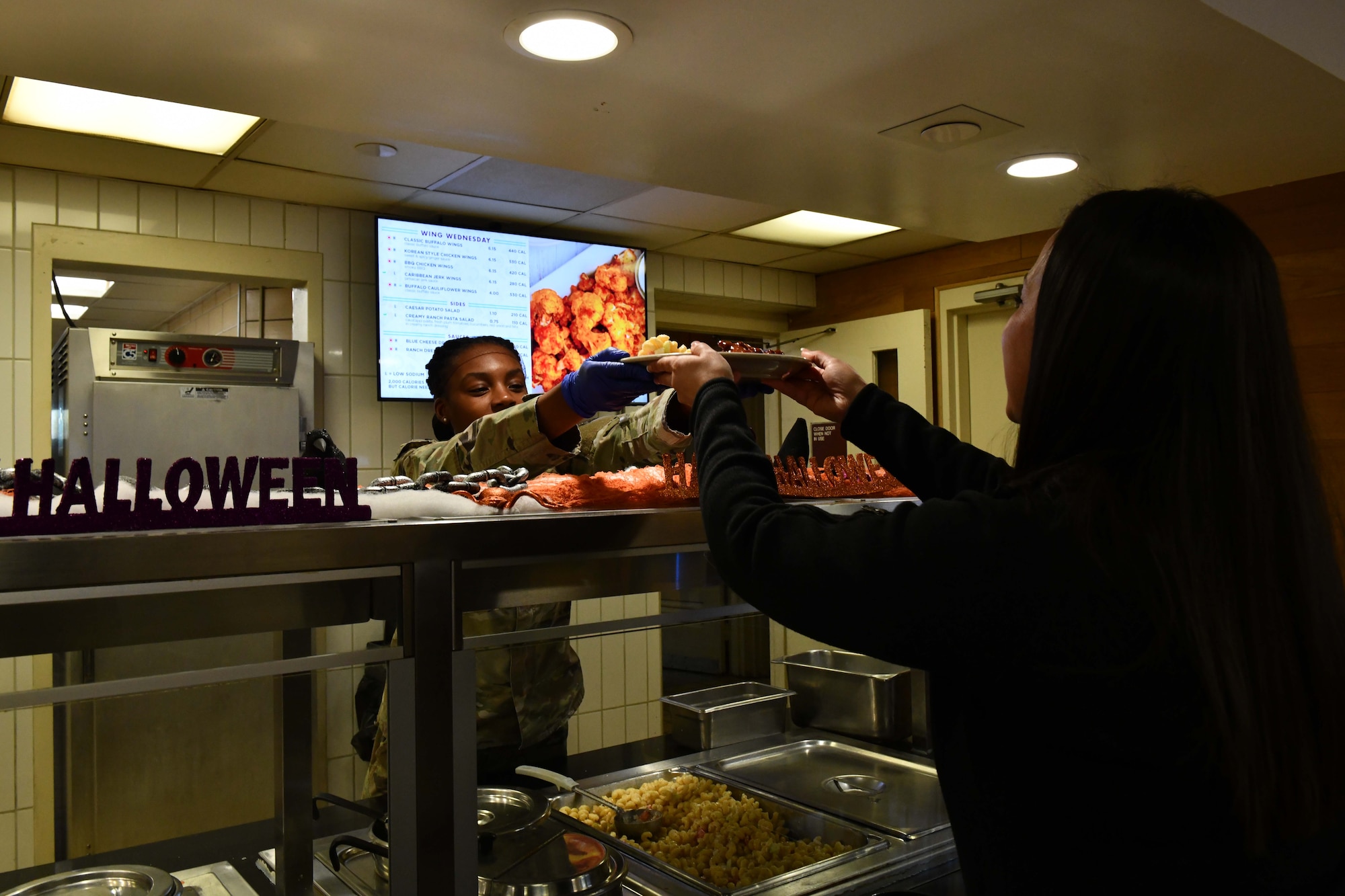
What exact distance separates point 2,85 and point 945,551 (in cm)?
285

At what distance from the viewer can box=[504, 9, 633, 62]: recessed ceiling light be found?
1720mm

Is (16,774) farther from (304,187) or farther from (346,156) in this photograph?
(304,187)

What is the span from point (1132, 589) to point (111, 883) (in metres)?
0.90

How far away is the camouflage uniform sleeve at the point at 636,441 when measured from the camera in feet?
4.69

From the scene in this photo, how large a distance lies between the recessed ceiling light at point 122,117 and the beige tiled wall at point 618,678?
6.87ft

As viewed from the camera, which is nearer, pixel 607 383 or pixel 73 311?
pixel 607 383

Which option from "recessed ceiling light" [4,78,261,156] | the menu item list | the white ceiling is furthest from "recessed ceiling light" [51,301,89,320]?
"recessed ceiling light" [4,78,261,156]

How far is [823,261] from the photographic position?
5.06 metres

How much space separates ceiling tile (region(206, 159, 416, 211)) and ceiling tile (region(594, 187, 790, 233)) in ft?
2.77

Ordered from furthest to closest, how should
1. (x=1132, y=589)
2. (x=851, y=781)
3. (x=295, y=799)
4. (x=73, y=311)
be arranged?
(x=73, y=311), (x=851, y=781), (x=295, y=799), (x=1132, y=589)

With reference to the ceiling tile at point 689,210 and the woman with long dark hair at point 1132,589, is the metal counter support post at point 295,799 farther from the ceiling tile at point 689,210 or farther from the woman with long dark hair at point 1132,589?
the ceiling tile at point 689,210

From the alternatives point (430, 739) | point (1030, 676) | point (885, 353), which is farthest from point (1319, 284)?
point (430, 739)

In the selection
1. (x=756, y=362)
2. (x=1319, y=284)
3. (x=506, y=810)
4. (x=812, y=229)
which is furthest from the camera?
(x=812, y=229)

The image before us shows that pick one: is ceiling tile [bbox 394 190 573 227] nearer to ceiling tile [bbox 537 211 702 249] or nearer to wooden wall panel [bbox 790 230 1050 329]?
ceiling tile [bbox 537 211 702 249]
